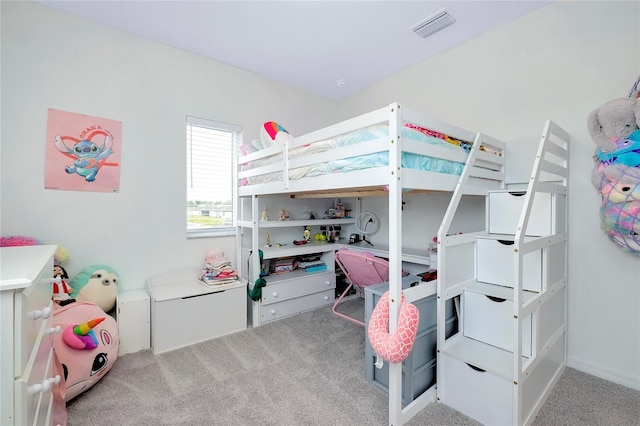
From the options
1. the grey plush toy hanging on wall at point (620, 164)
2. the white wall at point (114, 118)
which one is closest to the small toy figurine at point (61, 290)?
the white wall at point (114, 118)

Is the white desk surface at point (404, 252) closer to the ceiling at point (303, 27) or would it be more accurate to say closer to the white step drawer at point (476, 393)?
the white step drawer at point (476, 393)

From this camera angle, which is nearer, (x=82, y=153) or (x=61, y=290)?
(x=61, y=290)

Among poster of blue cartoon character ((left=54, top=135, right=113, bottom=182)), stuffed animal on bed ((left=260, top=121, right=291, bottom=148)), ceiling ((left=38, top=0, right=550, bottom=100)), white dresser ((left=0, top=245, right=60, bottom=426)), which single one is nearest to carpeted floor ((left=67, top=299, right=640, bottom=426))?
white dresser ((left=0, top=245, right=60, bottom=426))

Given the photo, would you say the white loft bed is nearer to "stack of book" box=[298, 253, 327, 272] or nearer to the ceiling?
the ceiling

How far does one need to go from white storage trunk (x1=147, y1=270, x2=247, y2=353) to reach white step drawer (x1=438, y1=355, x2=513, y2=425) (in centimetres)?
172

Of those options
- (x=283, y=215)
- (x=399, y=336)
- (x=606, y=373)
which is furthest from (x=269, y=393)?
(x=606, y=373)

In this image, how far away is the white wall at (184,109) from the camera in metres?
1.88

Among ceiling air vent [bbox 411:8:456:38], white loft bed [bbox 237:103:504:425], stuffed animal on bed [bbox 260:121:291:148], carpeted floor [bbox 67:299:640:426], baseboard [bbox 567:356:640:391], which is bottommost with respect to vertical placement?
carpeted floor [bbox 67:299:640:426]

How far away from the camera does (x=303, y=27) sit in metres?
2.32

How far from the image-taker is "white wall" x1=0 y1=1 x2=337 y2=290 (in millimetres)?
2027

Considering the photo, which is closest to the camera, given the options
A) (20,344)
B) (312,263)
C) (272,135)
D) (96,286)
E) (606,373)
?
(20,344)

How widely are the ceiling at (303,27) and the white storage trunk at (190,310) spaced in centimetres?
213

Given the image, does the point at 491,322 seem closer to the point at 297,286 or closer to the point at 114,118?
the point at 297,286

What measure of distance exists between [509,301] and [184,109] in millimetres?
2994
